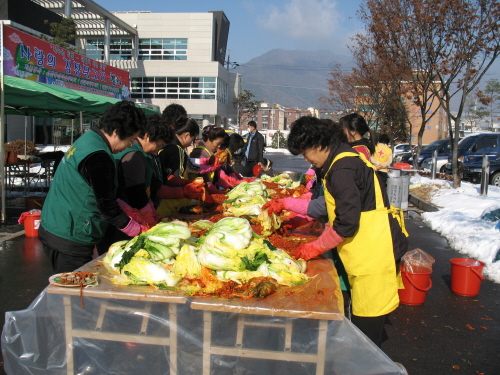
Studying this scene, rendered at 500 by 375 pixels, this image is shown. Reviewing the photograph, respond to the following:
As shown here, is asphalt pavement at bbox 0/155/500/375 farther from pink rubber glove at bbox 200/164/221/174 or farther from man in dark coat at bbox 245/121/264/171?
man in dark coat at bbox 245/121/264/171

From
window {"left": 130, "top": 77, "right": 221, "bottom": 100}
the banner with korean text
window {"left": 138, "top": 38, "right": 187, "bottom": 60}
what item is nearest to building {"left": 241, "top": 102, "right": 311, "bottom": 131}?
window {"left": 138, "top": 38, "right": 187, "bottom": 60}

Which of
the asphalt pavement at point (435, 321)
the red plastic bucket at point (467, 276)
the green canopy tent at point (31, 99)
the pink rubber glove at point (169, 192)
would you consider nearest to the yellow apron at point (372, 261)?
the asphalt pavement at point (435, 321)

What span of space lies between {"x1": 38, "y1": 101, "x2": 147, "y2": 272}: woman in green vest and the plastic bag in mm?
3350

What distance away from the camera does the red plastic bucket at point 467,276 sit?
514cm

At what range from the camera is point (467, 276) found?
5.20 m

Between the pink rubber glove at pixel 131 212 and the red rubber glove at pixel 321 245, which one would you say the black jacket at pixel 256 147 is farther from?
the red rubber glove at pixel 321 245

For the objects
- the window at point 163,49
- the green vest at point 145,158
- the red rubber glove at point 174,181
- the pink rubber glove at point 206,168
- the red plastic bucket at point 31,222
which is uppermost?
the window at point 163,49

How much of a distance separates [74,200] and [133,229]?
49 cm

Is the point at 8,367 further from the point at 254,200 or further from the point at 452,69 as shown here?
the point at 452,69

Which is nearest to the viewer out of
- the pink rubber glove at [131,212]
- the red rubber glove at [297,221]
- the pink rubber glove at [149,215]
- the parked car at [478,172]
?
the pink rubber glove at [131,212]

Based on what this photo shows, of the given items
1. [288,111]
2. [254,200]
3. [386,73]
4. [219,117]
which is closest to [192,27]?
[219,117]

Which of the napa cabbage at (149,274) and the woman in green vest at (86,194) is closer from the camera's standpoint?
the napa cabbage at (149,274)

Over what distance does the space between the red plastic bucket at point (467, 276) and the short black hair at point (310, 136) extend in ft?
11.3

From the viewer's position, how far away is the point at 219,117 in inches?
1997
